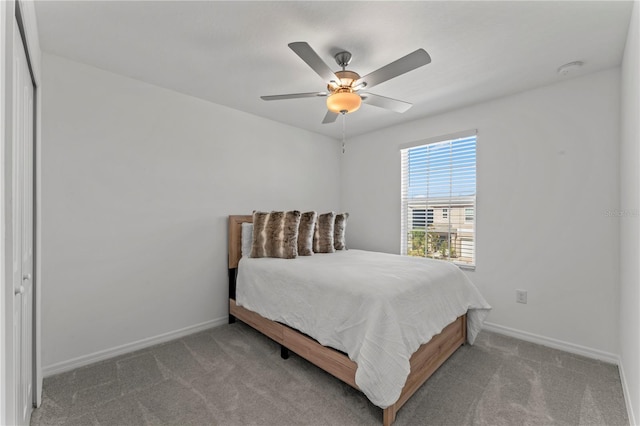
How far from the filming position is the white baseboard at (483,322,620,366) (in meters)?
2.32

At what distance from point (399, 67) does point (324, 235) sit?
2009 millimetres

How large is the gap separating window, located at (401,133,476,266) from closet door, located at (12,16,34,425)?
3519 millimetres

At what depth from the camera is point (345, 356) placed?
184 centimetres

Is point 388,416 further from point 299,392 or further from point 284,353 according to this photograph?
point 284,353

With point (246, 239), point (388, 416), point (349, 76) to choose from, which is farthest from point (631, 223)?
point (246, 239)

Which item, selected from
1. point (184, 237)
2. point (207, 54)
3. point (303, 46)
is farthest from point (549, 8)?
point (184, 237)

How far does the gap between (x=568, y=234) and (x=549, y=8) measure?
187 centimetres

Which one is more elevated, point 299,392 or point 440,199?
point 440,199

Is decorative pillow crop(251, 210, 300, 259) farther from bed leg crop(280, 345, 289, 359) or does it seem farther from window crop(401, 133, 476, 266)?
window crop(401, 133, 476, 266)

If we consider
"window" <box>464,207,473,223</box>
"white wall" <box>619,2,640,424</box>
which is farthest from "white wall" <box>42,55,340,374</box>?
"white wall" <box>619,2,640,424</box>

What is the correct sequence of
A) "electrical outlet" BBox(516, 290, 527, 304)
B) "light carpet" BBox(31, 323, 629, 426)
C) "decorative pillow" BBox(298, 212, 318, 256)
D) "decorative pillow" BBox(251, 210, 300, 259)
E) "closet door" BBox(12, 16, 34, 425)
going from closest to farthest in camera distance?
"closet door" BBox(12, 16, 34, 425), "light carpet" BBox(31, 323, 629, 426), "electrical outlet" BBox(516, 290, 527, 304), "decorative pillow" BBox(251, 210, 300, 259), "decorative pillow" BBox(298, 212, 318, 256)

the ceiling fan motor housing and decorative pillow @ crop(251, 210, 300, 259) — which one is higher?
the ceiling fan motor housing

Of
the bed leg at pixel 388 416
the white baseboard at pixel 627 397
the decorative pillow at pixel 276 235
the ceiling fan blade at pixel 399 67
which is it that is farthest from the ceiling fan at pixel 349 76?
the white baseboard at pixel 627 397

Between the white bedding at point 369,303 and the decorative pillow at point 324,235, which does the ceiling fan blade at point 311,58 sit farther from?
the decorative pillow at point 324,235
